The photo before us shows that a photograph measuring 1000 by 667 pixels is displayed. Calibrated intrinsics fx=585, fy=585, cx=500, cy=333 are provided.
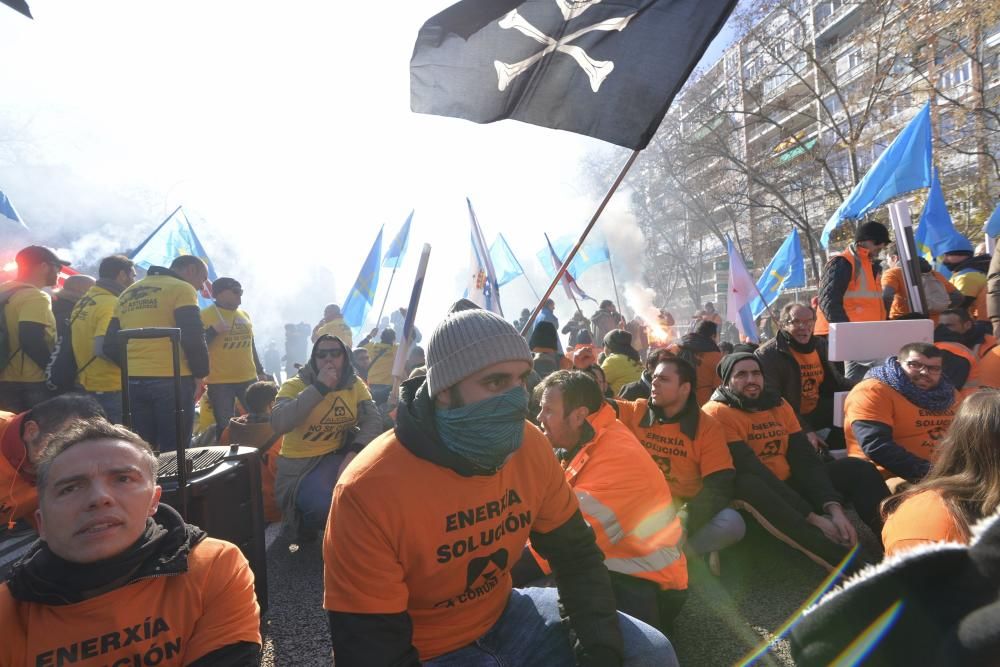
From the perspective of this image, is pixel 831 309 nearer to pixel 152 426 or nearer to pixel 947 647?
pixel 947 647

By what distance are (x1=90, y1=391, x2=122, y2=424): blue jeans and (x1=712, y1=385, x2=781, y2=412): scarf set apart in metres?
4.78

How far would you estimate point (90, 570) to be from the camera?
166 centimetres

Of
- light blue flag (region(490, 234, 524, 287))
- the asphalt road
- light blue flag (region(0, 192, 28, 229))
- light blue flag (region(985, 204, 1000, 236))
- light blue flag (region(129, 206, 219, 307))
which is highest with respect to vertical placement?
light blue flag (region(0, 192, 28, 229))

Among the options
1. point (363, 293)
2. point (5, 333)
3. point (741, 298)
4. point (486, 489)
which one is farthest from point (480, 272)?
point (486, 489)

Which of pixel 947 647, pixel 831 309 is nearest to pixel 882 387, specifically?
pixel 831 309

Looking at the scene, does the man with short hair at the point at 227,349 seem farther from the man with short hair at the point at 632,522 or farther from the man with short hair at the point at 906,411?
the man with short hair at the point at 906,411

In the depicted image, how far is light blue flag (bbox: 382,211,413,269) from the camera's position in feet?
36.1

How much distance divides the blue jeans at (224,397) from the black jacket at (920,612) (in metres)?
6.01

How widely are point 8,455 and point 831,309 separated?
597 centimetres

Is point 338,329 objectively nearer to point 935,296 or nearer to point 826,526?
point 826,526

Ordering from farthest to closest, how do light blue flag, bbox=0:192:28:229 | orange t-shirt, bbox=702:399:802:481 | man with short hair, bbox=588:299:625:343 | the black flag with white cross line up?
man with short hair, bbox=588:299:625:343 < light blue flag, bbox=0:192:28:229 < orange t-shirt, bbox=702:399:802:481 < the black flag with white cross

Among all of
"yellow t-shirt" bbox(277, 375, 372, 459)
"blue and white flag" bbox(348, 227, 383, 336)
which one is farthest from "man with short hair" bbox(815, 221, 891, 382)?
"blue and white flag" bbox(348, 227, 383, 336)

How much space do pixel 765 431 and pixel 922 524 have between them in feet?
7.65

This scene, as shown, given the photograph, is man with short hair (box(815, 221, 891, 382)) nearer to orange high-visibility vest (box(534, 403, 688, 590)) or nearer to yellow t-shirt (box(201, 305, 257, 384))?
orange high-visibility vest (box(534, 403, 688, 590))
